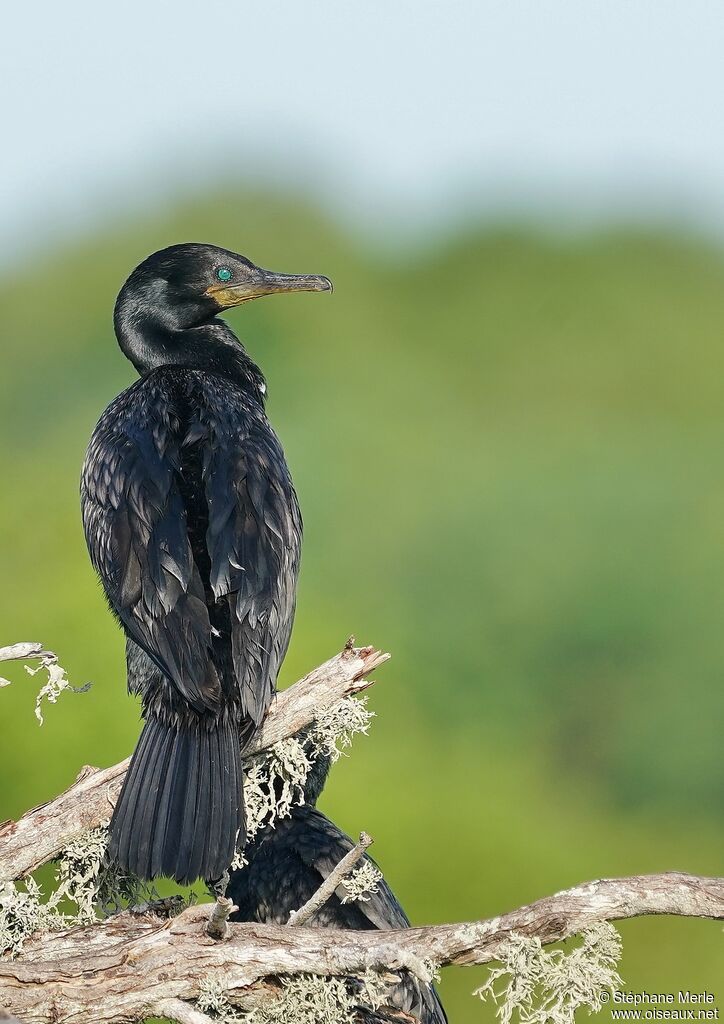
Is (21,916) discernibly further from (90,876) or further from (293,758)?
(293,758)

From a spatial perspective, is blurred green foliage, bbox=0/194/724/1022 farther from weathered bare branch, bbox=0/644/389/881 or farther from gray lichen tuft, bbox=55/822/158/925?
weathered bare branch, bbox=0/644/389/881

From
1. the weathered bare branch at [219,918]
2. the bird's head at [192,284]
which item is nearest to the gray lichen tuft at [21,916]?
the weathered bare branch at [219,918]

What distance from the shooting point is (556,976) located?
3748mm

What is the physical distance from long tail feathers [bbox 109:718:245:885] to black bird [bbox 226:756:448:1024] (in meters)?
0.60

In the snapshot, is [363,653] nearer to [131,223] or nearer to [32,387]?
[32,387]

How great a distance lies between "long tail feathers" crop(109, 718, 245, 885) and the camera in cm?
414

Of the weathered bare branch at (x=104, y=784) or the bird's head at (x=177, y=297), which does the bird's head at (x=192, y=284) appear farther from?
the weathered bare branch at (x=104, y=784)

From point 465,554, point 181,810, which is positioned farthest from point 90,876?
point 465,554

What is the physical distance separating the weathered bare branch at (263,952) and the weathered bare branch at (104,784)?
1.57 ft

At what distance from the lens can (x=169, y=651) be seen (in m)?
4.52

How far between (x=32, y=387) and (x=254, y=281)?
25.1 m

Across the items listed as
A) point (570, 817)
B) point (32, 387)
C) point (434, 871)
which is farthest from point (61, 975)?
point (32, 387)

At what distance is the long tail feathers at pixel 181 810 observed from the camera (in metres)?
4.14

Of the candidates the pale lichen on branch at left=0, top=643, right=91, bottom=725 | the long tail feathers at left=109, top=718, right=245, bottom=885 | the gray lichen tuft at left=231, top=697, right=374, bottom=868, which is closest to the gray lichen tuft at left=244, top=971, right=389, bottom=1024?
the long tail feathers at left=109, top=718, right=245, bottom=885
